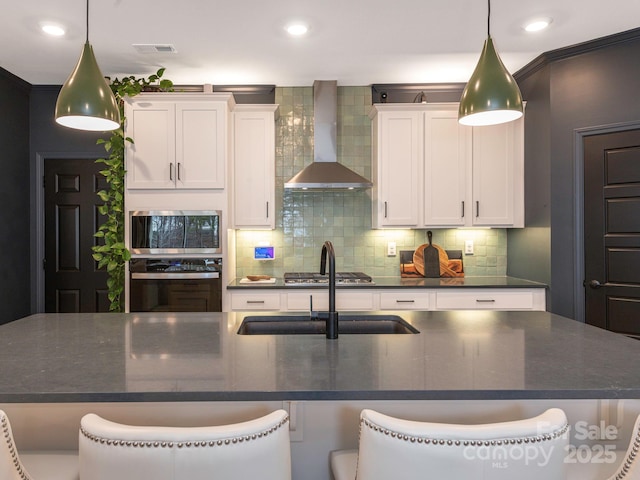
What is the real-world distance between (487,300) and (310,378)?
103 inches

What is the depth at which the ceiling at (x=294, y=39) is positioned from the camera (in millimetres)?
2561

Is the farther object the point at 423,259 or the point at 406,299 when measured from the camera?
the point at 423,259

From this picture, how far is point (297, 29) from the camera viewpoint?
111 inches

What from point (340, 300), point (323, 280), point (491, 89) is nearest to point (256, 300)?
point (323, 280)

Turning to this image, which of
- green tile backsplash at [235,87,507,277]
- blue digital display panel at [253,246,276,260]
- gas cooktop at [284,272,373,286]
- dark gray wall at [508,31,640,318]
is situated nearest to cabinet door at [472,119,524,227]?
dark gray wall at [508,31,640,318]

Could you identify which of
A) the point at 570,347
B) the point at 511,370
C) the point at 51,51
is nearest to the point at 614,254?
the point at 570,347

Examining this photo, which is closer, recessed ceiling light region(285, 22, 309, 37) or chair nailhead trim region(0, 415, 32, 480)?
chair nailhead trim region(0, 415, 32, 480)

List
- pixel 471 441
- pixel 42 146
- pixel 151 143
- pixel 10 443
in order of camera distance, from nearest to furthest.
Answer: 1. pixel 471 441
2. pixel 10 443
3. pixel 151 143
4. pixel 42 146

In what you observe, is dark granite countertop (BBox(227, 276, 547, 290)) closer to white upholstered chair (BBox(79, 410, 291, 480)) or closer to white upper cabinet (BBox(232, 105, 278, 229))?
white upper cabinet (BBox(232, 105, 278, 229))

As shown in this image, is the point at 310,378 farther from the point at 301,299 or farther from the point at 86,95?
the point at 301,299

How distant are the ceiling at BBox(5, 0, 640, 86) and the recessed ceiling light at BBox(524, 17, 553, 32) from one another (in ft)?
0.14

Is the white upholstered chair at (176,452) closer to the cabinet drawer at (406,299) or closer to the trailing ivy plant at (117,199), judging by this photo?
the cabinet drawer at (406,299)

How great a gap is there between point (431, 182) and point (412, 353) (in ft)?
8.34

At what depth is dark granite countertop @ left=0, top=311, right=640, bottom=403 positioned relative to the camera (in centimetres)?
100
